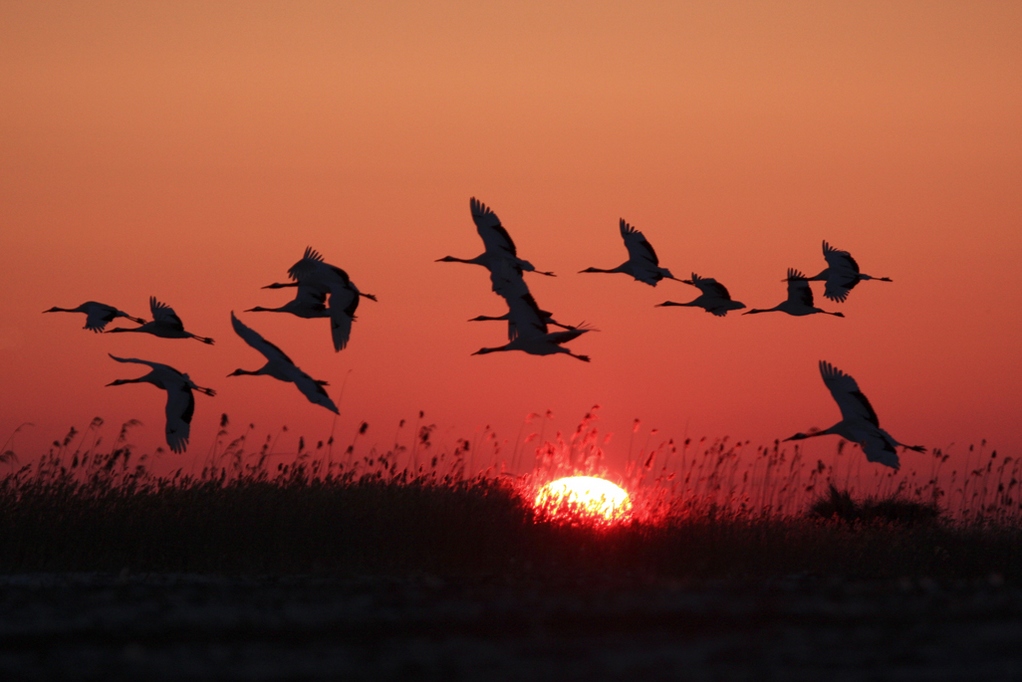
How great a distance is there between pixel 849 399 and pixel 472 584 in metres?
4.17

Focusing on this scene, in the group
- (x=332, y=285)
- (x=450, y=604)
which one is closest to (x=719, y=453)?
(x=332, y=285)

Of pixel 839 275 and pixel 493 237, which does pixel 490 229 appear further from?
pixel 839 275

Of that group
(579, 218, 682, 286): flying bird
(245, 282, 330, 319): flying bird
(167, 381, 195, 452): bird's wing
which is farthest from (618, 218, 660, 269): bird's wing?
(167, 381, 195, 452): bird's wing

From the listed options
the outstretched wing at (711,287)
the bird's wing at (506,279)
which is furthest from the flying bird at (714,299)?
the bird's wing at (506,279)

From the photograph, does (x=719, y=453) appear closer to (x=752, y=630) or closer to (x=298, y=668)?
(x=752, y=630)

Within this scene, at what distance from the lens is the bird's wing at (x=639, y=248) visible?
49.2 feet

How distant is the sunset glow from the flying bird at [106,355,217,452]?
13.5 feet

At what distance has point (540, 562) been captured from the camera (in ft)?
47.1

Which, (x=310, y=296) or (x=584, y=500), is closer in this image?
(x=310, y=296)

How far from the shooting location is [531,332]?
14.3 metres

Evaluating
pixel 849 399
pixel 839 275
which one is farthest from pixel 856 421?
pixel 839 275

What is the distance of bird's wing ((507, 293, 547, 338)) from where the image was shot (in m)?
14.2

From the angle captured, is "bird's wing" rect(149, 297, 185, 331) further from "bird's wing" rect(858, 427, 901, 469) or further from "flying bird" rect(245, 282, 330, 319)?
"bird's wing" rect(858, 427, 901, 469)

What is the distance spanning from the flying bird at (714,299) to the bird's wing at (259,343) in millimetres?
4945
